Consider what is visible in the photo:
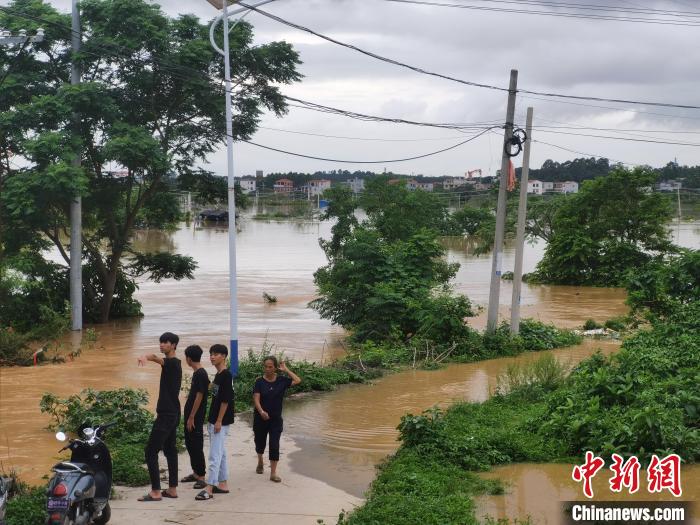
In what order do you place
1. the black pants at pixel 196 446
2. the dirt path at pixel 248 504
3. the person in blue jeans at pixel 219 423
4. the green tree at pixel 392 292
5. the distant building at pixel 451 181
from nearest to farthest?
the dirt path at pixel 248 504
the person in blue jeans at pixel 219 423
the black pants at pixel 196 446
the green tree at pixel 392 292
the distant building at pixel 451 181

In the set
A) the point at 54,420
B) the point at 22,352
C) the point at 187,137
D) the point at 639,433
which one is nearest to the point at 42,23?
the point at 187,137

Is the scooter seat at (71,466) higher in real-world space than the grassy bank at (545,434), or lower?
higher

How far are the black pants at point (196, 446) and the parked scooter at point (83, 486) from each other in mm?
1004

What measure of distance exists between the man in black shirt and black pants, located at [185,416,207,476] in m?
0.27

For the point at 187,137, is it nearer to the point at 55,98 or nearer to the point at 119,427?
the point at 55,98

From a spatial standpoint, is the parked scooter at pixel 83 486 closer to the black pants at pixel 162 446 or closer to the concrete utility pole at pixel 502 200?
the black pants at pixel 162 446

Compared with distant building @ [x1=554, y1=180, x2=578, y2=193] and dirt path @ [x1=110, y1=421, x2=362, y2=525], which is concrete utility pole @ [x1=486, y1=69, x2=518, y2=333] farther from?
distant building @ [x1=554, y1=180, x2=578, y2=193]

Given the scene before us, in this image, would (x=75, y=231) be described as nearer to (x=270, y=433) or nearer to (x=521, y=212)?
(x=521, y=212)

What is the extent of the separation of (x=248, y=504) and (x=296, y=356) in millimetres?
13006

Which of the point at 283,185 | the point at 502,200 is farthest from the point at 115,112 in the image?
the point at 283,185

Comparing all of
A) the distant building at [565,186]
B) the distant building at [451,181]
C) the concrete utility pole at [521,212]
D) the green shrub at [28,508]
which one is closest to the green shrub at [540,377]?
the concrete utility pole at [521,212]

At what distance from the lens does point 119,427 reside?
1052cm

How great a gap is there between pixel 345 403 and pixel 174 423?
A: 5.70 metres

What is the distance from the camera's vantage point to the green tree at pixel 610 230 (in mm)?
38062
